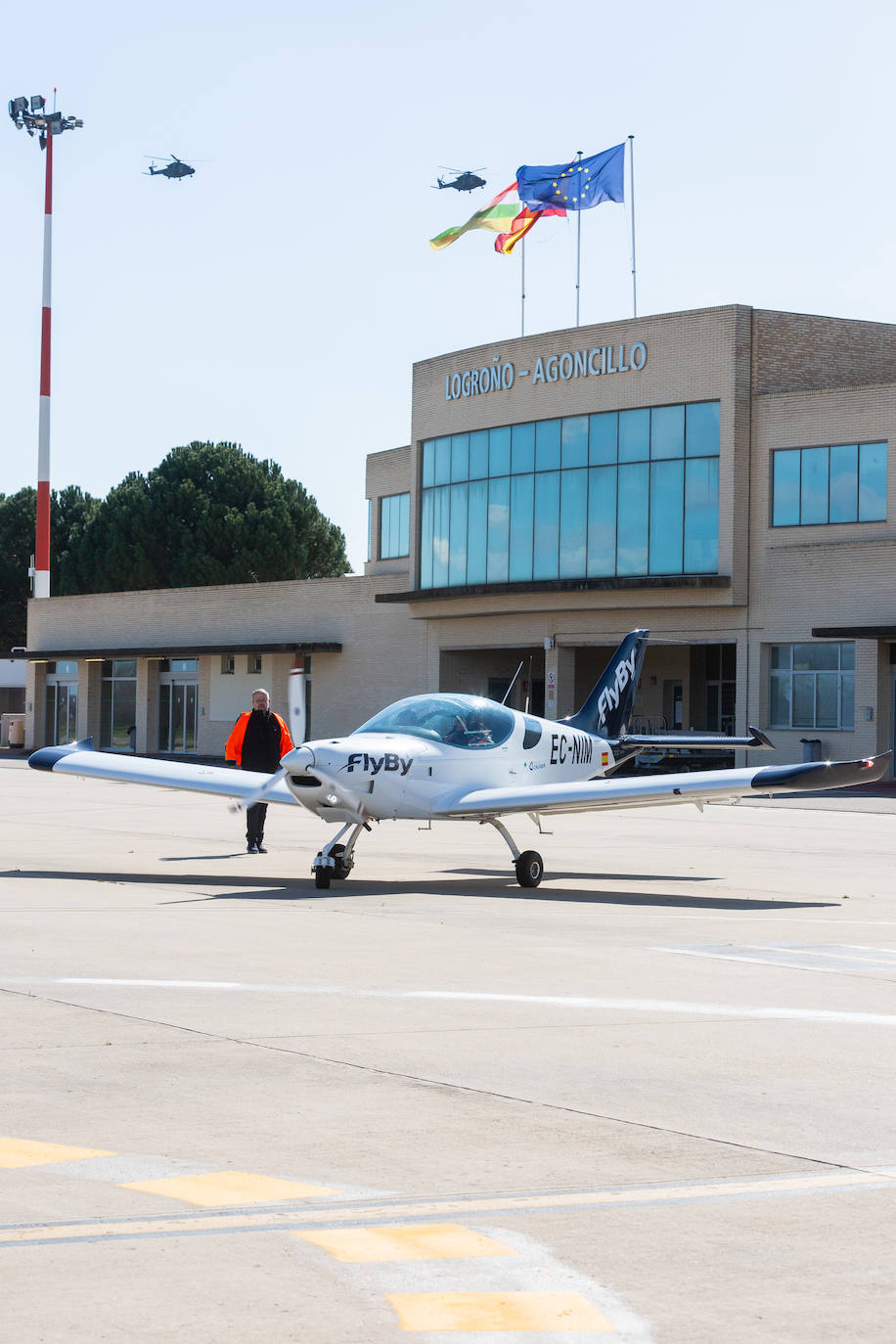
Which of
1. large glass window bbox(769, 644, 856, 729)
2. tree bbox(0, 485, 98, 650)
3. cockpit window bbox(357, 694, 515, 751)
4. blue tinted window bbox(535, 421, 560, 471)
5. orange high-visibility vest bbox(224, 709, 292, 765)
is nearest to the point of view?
cockpit window bbox(357, 694, 515, 751)

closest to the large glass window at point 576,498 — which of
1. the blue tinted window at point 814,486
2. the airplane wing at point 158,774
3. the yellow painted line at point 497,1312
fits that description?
the blue tinted window at point 814,486

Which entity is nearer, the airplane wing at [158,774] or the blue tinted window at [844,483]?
the airplane wing at [158,774]

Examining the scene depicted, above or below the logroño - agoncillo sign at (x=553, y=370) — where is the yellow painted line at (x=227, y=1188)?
below

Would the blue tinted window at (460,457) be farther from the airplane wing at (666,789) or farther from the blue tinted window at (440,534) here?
the airplane wing at (666,789)

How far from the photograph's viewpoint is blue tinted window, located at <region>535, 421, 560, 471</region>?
50.7m

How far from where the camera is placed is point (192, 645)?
63.8m

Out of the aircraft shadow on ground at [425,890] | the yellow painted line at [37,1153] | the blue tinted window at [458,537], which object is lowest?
the aircraft shadow on ground at [425,890]

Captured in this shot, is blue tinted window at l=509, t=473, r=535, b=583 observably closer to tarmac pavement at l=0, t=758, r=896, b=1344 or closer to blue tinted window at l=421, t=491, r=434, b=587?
blue tinted window at l=421, t=491, r=434, b=587

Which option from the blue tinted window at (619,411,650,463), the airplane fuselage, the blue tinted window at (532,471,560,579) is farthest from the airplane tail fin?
the blue tinted window at (532,471,560,579)

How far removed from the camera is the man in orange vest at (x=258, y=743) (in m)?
20.8

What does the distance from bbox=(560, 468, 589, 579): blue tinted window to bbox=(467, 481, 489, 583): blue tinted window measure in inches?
132

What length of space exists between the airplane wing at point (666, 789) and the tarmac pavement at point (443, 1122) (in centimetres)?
150

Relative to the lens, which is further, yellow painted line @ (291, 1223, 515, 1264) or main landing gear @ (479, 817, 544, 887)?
main landing gear @ (479, 817, 544, 887)

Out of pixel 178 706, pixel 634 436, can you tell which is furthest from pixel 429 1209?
pixel 178 706
